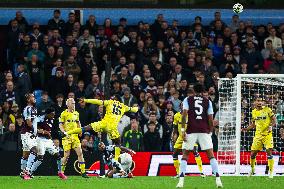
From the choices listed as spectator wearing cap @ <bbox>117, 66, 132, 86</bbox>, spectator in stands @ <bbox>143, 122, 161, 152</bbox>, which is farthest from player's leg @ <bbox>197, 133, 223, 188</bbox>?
spectator wearing cap @ <bbox>117, 66, 132, 86</bbox>

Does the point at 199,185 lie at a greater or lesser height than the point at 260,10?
lesser

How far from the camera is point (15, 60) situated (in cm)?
2867

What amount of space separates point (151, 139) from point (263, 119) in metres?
3.38

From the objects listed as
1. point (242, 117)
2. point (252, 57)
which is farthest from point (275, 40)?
point (242, 117)

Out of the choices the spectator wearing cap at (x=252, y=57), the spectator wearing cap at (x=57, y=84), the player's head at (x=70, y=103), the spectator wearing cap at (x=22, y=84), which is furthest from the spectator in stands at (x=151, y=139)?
the spectator wearing cap at (x=252, y=57)

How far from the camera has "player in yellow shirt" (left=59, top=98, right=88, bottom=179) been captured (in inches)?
990

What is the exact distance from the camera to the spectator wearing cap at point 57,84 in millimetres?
27453

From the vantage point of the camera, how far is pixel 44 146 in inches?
947

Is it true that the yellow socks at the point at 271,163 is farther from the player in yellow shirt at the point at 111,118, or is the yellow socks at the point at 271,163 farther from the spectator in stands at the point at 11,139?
the spectator in stands at the point at 11,139

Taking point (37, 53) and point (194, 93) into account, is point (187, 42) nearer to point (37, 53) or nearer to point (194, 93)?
point (37, 53)

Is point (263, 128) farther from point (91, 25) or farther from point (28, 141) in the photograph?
point (91, 25)

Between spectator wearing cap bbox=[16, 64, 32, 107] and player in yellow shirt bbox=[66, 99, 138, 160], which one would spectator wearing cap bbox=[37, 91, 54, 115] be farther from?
player in yellow shirt bbox=[66, 99, 138, 160]

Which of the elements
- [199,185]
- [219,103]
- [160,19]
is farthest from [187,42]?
[199,185]

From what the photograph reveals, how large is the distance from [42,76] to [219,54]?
560 centimetres
